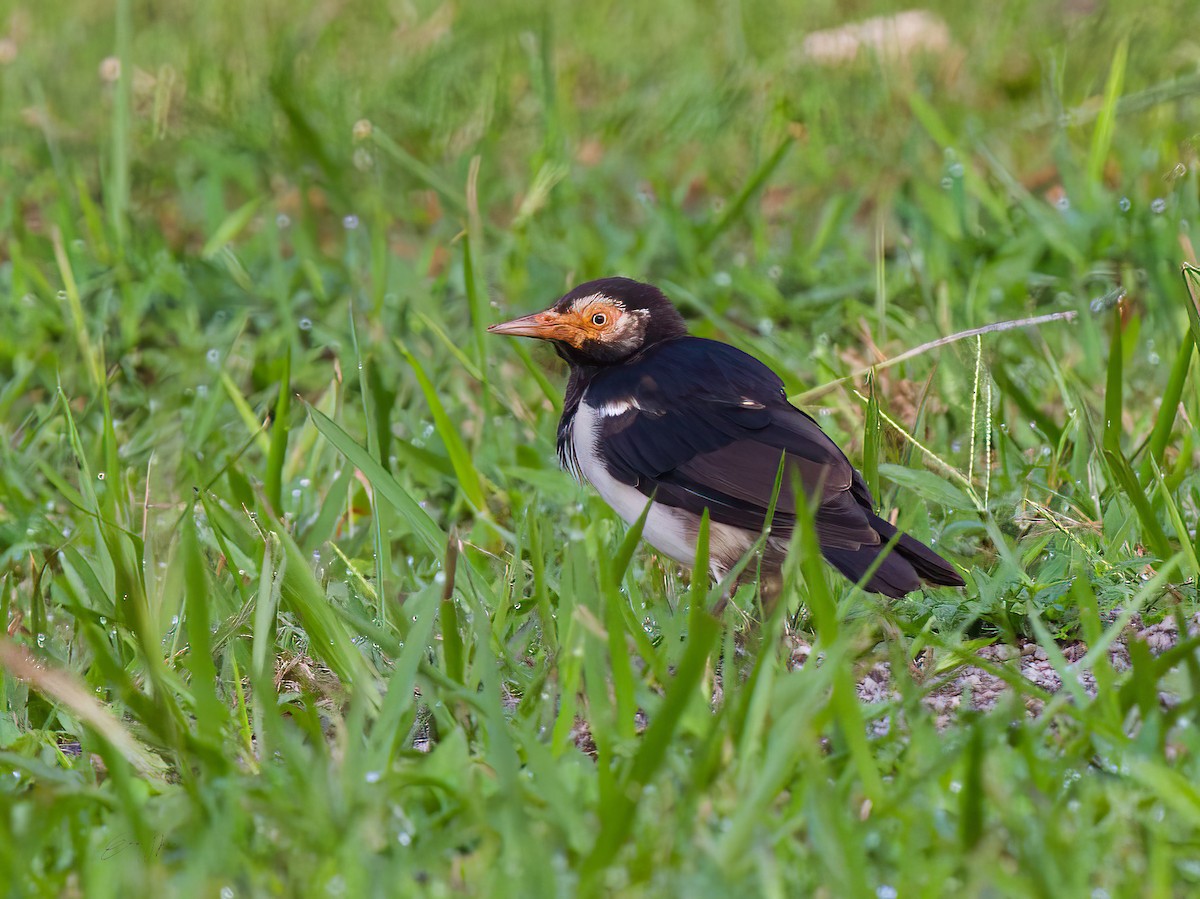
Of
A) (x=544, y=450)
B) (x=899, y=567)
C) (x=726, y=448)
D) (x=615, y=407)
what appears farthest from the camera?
(x=544, y=450)

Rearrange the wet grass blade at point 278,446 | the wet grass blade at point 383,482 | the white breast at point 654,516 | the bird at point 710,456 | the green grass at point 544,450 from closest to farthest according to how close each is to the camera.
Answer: the green grass at point 544,450
the wet grass blade at point 383,482
the bird at point 710,456
the white breast at point 654,516
the wet grass blade at point 278,446

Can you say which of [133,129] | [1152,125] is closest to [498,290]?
[133,129]

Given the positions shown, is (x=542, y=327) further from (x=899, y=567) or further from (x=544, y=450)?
(x=899, y=567)

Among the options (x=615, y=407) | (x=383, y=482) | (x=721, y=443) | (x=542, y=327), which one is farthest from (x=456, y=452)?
(x=721, y=443)

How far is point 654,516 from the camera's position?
356 centimetres

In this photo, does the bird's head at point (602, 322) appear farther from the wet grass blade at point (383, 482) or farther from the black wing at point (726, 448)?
the wet grass blade at point (383, 482)

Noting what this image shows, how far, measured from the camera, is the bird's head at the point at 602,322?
13.1 feet

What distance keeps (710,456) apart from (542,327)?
2.24 ft

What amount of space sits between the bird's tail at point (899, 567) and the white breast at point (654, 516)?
15.5 inches

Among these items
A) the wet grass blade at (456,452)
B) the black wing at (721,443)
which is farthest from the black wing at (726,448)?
the wet grass blade at (456,452)

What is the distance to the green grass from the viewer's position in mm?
2256

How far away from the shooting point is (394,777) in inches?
93.7

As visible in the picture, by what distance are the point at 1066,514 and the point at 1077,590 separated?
1019 millimetres

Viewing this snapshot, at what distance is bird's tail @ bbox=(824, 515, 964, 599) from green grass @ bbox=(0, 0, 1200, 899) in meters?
0.08
